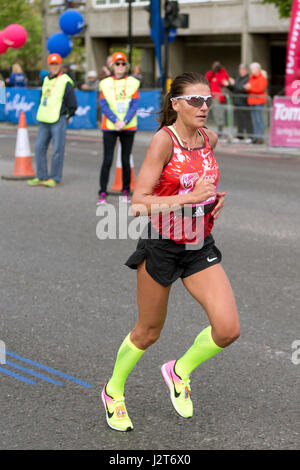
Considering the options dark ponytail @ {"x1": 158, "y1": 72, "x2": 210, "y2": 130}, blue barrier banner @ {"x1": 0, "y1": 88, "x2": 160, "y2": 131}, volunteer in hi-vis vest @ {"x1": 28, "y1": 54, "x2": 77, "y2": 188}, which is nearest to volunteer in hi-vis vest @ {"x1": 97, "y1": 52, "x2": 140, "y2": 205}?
volunteer in hi-vis vest @ {"x1": 28, "y1": 54, "x2": 77, "y2": 188}

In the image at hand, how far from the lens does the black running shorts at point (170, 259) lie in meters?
4.08

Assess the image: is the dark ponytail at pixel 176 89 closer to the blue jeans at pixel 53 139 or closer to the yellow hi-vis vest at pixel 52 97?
the yellow hi-vis vest at pixel 52 97

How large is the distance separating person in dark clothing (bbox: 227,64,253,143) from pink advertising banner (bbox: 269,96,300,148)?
95cm

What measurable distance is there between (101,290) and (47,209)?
13.5ft

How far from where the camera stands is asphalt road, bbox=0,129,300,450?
4121 mm

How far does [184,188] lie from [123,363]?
0.95 metres

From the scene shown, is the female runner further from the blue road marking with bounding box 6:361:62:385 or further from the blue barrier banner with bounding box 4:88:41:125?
the blue barrier banner with bounding box 4:88:41:125

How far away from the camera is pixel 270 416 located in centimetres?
429

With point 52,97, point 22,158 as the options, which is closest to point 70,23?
point 22,158

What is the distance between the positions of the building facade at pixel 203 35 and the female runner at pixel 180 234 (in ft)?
82.1

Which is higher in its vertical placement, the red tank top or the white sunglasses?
the white sunglasses

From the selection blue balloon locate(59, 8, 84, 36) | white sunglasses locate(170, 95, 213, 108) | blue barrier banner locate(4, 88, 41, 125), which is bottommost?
blue barrier banner locate(4, 88, 41, 125)

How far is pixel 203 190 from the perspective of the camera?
3.86 meters
